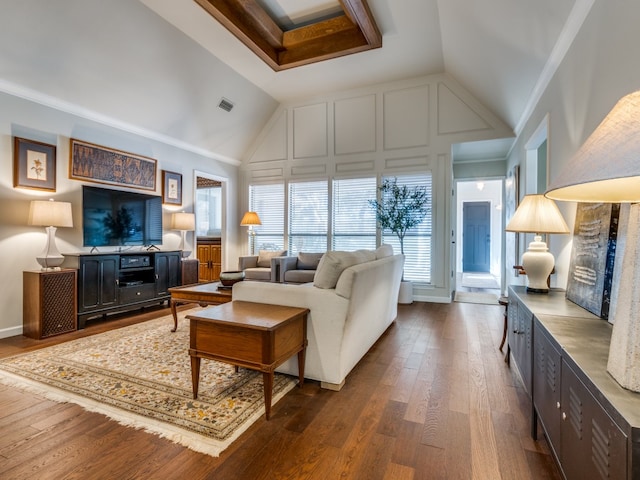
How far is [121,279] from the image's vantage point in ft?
14.2

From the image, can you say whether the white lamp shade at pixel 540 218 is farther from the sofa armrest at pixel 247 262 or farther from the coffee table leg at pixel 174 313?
the sofa armrest at pixel 247 262

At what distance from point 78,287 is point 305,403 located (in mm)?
3226

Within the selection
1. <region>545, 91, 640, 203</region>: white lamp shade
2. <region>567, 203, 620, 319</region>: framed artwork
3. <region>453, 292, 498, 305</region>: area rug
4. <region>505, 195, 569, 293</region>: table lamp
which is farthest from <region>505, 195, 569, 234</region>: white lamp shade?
<region>453, 292, 498, 305</region>: area rug

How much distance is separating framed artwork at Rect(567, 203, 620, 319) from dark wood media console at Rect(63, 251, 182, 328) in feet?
15.5

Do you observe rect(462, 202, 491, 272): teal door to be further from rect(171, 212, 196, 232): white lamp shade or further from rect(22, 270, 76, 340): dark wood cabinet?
rect(22, 270, 76, 340): dark wood cabinet

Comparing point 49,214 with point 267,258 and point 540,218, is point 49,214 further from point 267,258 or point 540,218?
point 540,218

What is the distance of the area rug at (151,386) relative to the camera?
183cm

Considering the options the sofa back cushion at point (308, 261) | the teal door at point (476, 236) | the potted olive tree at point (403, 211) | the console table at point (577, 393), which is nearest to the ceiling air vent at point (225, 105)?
the sofa back cushion at point (308, 261)

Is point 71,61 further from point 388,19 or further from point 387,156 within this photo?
point 387,156

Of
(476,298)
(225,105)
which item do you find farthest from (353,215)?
(225,105)

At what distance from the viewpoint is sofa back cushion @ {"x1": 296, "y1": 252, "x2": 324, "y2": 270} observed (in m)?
5.34

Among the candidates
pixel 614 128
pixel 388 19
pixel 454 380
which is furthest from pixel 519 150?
pixel 614 128

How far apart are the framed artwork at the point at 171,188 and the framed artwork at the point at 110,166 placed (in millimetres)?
206

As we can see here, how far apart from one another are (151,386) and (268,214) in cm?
483
